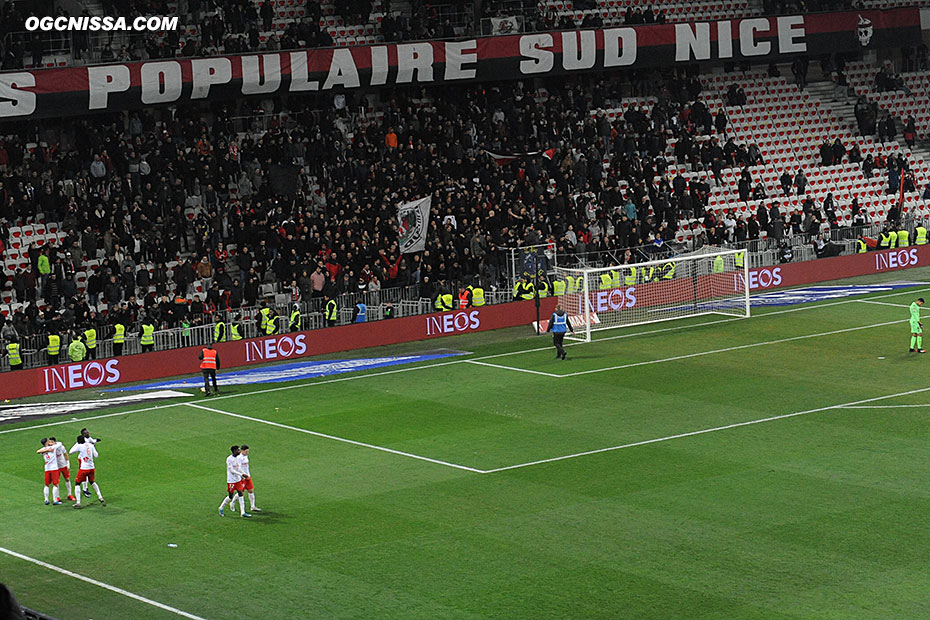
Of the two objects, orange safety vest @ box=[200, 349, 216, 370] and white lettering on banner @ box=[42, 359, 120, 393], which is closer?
orange safety vest @ box=[200, 349, 216, 370]

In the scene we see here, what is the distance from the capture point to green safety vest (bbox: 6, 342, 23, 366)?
35.2 m

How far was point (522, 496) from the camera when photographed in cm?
2430


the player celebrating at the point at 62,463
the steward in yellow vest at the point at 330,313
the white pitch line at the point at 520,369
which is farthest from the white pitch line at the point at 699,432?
the steward in yellow vest at the point at 330,313

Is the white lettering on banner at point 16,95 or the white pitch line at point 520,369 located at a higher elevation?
the white lettering on banner at point 16,95

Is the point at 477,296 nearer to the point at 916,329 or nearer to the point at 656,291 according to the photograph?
the point at 656,291

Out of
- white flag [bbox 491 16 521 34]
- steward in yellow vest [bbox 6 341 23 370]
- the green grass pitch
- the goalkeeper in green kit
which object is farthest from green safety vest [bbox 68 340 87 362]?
the goalkeeper in green kit

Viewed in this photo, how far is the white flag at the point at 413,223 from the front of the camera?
43.7 m

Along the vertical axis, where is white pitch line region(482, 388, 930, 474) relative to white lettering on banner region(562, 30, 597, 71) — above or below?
below

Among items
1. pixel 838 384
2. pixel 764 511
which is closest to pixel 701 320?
pixel 838 384

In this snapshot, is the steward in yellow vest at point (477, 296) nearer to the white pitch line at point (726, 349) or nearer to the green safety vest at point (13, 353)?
the white pitch line at point (726, 349)

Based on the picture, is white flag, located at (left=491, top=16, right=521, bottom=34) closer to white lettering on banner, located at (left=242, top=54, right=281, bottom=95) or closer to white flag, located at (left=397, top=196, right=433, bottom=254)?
white flag, located at (left=397, top=196, right=433, bottom=254)

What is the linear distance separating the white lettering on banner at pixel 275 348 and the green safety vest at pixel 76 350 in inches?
180

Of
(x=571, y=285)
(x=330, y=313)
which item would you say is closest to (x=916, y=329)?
(x=571, y=285)

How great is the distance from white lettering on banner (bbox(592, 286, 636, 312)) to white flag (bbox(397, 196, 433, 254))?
6.15 meters
